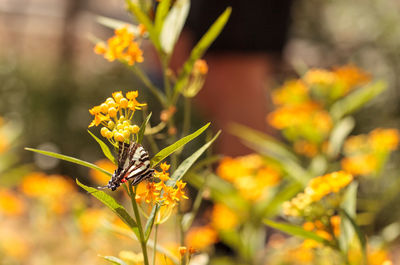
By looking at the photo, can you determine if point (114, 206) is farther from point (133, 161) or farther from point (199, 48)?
point (199, 48)

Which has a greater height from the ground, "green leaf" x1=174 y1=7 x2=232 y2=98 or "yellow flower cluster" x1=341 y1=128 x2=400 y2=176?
"green leaf" x1=174 y1=7 x2=232 y2=98

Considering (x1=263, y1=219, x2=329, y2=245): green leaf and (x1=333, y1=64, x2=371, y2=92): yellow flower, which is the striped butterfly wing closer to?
(x1=263, y1=219, x2=329, y2=245): green leaf

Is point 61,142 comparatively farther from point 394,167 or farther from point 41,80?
point 394,167

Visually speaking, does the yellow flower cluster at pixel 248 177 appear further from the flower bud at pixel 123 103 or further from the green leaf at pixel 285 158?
the flower bud at pixel 123 103

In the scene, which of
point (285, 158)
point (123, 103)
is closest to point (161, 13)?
point (123, 103)

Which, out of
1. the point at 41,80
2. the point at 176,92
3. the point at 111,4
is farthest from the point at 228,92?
the point at 111,4

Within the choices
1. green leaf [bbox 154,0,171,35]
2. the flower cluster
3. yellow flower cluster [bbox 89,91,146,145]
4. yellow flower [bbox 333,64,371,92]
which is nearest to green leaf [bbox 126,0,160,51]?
green leaf [bbox 154,0,171,35]

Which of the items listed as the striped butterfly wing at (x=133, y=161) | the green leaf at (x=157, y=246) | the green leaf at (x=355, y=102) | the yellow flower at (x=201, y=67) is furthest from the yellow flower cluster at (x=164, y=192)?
the green leaf at (x=355, y=102)
